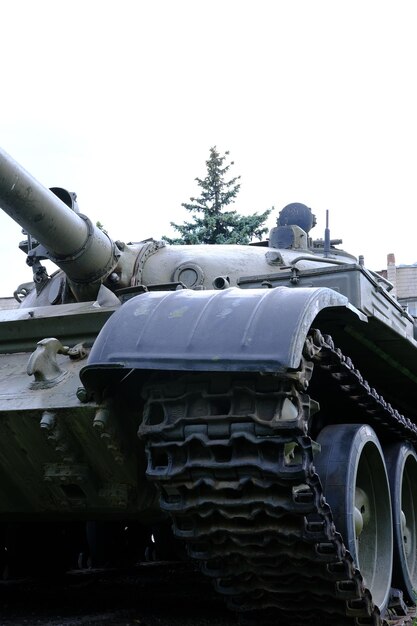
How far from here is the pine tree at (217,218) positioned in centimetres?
2156

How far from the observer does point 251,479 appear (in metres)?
4.55

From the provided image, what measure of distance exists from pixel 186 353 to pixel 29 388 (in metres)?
1.50

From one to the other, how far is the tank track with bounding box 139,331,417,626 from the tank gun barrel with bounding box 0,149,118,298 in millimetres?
2004

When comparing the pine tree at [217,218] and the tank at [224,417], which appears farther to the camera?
the pine tree at [217,218]

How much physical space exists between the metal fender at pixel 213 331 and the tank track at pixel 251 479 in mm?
182

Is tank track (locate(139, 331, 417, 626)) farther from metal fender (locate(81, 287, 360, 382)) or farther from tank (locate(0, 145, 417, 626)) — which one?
metal fender (locate(81, 287, 360, 382))

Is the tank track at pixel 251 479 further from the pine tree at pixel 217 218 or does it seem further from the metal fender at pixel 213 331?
the pine tree at pixel 217 218

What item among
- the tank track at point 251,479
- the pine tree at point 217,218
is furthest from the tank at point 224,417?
the pine tree at point 217,218

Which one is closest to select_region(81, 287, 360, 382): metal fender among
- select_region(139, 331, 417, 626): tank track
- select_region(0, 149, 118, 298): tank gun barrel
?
select_region(139, 331, 417, 626): tank track

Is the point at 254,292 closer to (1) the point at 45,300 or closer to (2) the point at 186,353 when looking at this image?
(2) the point at 186,353

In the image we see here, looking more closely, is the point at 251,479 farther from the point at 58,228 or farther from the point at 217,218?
the point at 217,218

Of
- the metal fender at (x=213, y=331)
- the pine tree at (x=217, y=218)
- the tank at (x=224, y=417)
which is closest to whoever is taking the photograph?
the metal fender at (x=213, y=331)

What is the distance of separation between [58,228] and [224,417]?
2.52 m

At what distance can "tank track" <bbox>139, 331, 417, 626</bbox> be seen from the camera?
452 centimetres
